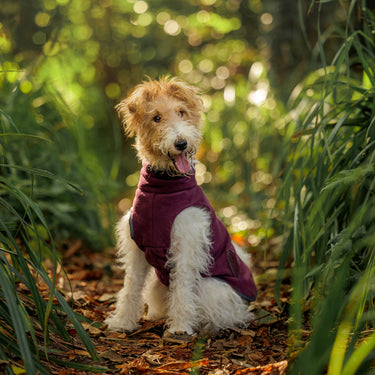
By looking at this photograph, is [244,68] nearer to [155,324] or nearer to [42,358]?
[155,324]

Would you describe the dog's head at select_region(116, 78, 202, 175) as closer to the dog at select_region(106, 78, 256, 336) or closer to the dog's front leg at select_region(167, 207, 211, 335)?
the dog at select_region(106, 78, 256, 336)

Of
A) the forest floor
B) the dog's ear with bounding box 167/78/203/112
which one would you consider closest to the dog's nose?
the dog's ear with bounding box 167/78/203/112

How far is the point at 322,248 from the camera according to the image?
103 inches

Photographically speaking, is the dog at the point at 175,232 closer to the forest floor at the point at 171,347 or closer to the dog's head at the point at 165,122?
the dog's head at the point at 165,122

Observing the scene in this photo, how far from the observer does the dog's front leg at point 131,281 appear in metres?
2.84

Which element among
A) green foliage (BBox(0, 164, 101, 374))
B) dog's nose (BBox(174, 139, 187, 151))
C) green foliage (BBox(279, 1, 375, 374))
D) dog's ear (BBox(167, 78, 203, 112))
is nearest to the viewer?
green foliage (BBox(0, 164, 101, 374))

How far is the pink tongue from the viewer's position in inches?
103

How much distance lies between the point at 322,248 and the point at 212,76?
6401 millimetres

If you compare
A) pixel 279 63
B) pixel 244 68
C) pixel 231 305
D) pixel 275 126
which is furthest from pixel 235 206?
pixel 244 68

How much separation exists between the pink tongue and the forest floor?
0.92 meters

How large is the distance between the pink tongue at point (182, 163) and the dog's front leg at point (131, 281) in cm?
50

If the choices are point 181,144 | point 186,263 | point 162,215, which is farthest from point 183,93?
point 186,263

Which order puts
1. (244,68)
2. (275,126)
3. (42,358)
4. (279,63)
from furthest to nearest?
1. (244,68)
2. (279,63)
3. (275,126)
4. (42,358)

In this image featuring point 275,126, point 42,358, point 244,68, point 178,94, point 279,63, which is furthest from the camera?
point 244,68
